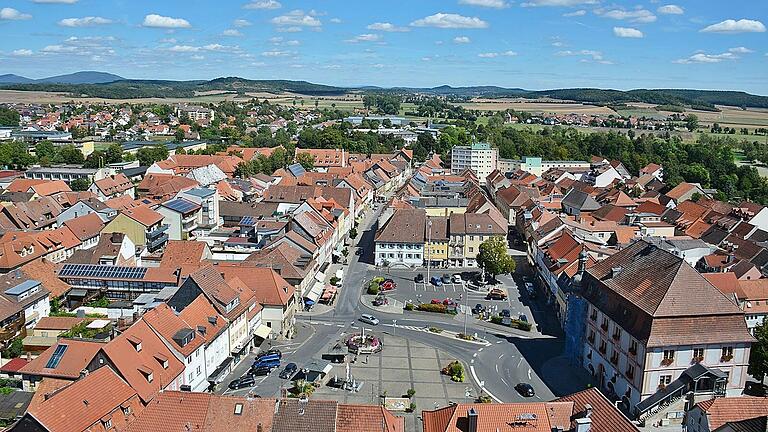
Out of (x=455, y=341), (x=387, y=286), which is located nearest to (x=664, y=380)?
(x=455, y=341)

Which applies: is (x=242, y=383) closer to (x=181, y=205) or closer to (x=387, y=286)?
(x=387, y=286)

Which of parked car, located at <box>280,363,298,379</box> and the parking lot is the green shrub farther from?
parked car, located at <box>280,363,298,379</box>

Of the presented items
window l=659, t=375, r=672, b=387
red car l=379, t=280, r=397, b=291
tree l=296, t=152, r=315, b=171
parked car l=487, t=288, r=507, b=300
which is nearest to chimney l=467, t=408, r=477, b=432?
window l=659, t=375, r=672, b=387

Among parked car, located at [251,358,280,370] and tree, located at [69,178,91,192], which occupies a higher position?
tree, located at [69,178,91,192]

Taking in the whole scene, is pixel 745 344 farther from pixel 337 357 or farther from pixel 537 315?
pixel 337 357

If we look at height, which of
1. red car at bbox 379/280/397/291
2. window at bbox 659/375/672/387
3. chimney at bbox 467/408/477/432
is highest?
chimney at bbox 467/408/477/432

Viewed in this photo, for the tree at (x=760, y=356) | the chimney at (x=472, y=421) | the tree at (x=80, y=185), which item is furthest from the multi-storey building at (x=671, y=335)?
the tree at (x=80, y=185)
